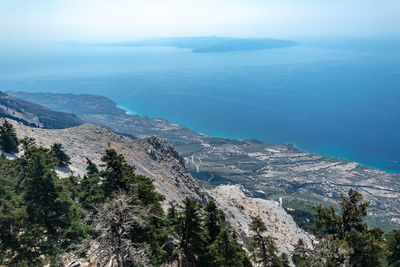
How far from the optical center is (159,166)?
232 feet

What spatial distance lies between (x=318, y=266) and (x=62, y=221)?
2140 centimetres

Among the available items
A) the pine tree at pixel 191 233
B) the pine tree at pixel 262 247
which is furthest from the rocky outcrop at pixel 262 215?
the pine tree at pixel 191 233

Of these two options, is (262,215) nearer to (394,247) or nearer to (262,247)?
(394,247)

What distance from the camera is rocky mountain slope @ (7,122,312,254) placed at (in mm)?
60969

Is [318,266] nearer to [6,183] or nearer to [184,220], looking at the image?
[184,220]

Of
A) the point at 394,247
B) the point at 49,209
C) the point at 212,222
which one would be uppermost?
the point at 49,209

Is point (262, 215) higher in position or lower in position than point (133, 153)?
lower

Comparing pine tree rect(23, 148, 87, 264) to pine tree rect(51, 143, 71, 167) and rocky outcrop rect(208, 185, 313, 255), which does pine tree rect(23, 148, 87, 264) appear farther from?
rocky outcrop rect(208, 185, 313, 255)

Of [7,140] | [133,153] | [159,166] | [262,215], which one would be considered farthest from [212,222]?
[262,215]

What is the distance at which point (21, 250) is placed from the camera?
64.6 ft

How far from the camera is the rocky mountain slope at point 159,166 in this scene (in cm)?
6097

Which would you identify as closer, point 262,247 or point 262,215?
point 262,247

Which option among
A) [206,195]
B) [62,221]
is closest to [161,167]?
[206,195]

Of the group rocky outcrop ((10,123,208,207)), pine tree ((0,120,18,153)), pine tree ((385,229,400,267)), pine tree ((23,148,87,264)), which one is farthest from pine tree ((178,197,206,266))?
pine tree ((0,120,18,153))
